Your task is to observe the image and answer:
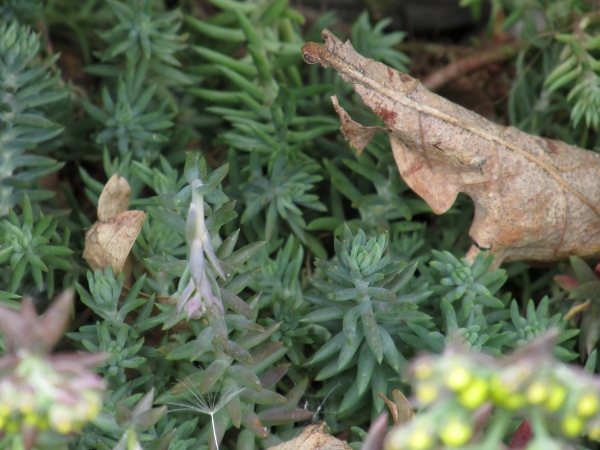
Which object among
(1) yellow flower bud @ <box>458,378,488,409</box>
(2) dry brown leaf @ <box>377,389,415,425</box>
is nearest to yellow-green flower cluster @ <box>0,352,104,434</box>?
(1) yellow flower bud @ <box>458,378,488,409</box>

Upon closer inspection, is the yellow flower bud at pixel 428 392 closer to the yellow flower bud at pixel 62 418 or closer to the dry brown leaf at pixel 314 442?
the yellow flower bud at pixel 62 418

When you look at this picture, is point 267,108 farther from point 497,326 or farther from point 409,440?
point 409,440

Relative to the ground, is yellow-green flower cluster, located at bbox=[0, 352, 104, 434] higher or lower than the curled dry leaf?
higher

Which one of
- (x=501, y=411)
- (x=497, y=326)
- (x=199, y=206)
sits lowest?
(x=497, y=326)

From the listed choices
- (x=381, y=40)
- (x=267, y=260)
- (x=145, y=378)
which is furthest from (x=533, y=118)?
(x=145, y=378)

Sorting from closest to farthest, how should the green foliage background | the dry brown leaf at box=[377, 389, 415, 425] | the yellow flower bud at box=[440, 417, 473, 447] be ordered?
1. the yellow flower bud at box=[440, 417, 473, 447]
2. the dry brown leaf at box=[377, 389, 415, 425]
3. the green foliage background

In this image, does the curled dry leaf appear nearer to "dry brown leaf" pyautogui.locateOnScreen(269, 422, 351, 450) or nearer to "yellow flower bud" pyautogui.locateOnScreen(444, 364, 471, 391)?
"dry brown leaf" pyautogui.locateOnScreen(269, 422, 351, 450)
